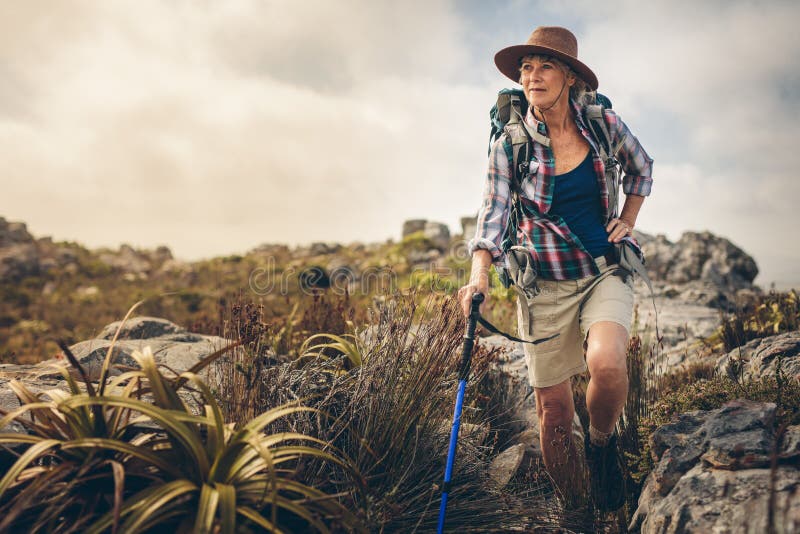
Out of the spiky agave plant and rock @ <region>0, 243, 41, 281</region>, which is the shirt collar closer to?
the spiky agave plant

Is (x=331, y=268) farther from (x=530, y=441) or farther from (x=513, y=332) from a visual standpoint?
(x=530, y=441)

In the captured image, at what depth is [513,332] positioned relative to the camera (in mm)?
6512

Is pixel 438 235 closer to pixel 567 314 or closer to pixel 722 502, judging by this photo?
pixel 567 314

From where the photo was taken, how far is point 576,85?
2852mm

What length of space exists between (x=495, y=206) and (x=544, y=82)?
70 cm

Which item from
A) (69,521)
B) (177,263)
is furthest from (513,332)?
(177,263)

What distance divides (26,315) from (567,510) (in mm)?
18830

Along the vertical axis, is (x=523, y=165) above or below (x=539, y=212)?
above

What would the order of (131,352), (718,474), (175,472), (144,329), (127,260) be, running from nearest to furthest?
(175,472) < (718,474) < (131,352) < (144,329) < (127,260)

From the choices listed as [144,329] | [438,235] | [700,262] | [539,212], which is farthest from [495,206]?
[438,235]

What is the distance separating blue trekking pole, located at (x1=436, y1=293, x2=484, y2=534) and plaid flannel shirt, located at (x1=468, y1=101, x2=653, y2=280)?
0.41 m

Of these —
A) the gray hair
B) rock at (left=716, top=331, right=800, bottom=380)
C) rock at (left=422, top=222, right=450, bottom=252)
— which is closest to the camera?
the gray hair

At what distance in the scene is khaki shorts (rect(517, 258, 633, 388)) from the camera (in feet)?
8.32

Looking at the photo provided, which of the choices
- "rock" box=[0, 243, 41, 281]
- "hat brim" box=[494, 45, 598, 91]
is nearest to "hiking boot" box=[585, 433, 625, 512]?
"hat brim" box=[494, 45, 598, 91]
